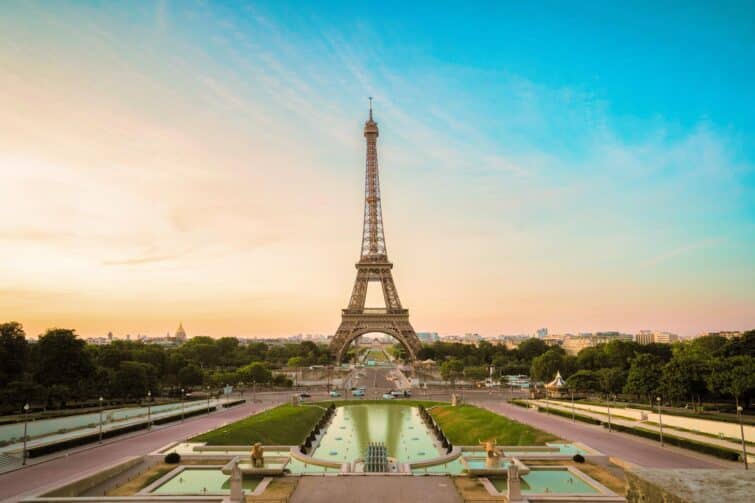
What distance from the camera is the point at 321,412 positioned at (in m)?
48.3

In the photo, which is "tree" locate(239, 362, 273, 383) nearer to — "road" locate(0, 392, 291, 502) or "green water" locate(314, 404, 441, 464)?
"green water" locate(314, 404, 441, 464)

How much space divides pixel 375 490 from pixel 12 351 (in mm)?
39032

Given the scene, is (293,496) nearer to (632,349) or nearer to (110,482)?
(110,482)

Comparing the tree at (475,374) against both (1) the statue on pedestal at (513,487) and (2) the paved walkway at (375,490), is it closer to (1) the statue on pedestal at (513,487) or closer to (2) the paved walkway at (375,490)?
(2) the paved walkway at (375,490)

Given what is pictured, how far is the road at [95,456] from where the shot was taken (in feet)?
78.5

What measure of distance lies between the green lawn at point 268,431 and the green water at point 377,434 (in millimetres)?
1881

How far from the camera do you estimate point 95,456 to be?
3034 cm

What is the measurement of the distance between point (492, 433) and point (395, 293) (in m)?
54.8

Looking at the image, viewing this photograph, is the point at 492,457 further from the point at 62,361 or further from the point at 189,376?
the point at 189,376

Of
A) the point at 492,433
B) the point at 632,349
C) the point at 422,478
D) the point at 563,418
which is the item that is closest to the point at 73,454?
the point at 422,478

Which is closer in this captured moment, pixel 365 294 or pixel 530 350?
pixel 365 294

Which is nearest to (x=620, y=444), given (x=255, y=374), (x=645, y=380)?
(x=645, y=380)

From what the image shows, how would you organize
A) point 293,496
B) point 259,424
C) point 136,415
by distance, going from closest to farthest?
point 293,496 → point 259,424 → point 136,415

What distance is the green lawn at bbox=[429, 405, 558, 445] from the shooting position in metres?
34.3
